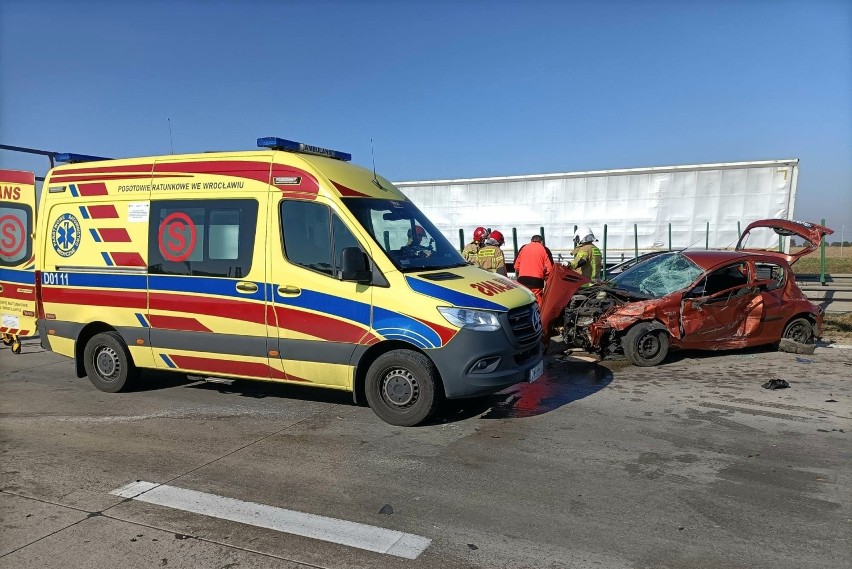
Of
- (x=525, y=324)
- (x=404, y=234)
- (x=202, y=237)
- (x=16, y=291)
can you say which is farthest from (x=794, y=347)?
(x=16, y=291)

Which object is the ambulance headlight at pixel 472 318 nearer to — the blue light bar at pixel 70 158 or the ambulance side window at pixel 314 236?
the ambulance side window at pixel 314 236

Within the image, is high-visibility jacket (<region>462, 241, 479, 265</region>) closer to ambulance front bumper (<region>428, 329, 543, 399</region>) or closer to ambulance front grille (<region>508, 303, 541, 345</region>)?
ambulance front grille (<region>508, 303, 541, 345</region>)

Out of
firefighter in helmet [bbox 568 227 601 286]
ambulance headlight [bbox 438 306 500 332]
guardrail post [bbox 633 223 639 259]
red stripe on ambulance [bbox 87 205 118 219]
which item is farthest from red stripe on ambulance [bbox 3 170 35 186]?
guardrail post [bbox 633 223 639 259]

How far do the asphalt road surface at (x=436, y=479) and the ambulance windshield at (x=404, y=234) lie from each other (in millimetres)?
1650

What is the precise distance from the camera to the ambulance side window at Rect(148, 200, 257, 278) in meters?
6.19

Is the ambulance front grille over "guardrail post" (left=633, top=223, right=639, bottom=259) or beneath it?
beneath

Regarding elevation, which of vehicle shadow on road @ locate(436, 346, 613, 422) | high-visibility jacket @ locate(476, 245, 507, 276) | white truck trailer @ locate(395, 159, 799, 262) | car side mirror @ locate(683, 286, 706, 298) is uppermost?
white truck trailer @ locate(395, 159, 799, 262)

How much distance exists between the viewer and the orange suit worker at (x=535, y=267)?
9562 mm

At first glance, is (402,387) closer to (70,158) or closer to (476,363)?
(476,363)

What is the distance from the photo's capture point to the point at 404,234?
626 cm

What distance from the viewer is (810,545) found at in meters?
3.53

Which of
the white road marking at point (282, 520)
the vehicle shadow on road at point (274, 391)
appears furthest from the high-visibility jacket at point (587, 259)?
the white road marking at point (282, 520)

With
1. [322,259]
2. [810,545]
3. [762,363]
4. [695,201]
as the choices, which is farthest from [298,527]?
[695,201]

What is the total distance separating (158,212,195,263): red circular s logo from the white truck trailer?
14.6 m
